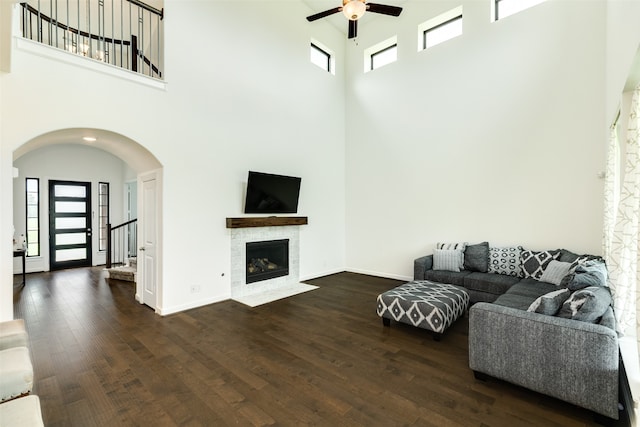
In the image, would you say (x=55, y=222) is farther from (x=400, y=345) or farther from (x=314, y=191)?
(x=400, y=345)

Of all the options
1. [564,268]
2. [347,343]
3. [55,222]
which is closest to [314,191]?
[347,343]

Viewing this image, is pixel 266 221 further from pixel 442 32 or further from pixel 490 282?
pixel 442 32

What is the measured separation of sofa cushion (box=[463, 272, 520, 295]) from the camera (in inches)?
162

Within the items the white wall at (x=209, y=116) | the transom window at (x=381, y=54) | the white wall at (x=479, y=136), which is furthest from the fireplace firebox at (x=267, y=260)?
the transom window at (x=381, y=54)

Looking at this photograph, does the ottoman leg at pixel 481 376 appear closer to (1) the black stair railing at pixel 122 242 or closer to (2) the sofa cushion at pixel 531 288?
(2) the sofa cushion at pixel 531 288

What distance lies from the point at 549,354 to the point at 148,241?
496 centimetres

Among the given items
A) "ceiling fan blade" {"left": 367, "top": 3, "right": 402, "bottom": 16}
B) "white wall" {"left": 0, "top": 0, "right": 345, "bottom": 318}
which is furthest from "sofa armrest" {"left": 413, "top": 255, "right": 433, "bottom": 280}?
"ceiling fan blade" {"left": 367, "top": 3, "right": 402, "bottom": 16}

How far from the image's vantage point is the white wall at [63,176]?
669 cm

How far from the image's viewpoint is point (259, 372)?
261 cm

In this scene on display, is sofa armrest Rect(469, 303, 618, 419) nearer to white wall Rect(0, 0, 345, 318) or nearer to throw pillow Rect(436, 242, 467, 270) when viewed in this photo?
throw pillow Rect(436, 242, 467, 270)

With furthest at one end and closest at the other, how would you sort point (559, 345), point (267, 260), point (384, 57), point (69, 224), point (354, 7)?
point (69, 224)
point (384, 57)
point (267, 260)
point (354, 7)
point (559, 345)

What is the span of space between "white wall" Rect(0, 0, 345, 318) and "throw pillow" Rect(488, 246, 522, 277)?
10.6ft

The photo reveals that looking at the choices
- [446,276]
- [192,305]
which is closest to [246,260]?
[192,305]

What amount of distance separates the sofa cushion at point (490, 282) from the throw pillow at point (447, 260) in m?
0.32
